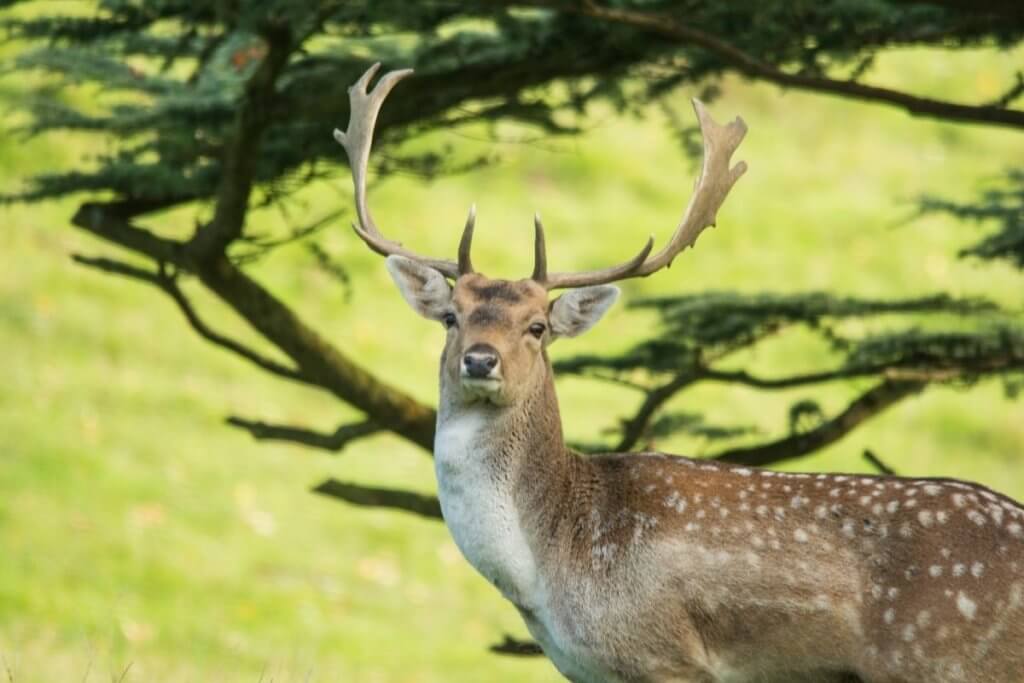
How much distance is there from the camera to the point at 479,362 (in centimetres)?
640

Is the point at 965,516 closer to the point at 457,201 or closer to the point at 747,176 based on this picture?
the point at 457,201

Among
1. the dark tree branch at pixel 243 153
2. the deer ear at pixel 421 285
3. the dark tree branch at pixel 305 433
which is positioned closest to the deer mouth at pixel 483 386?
the deer ear at pixel 421 285

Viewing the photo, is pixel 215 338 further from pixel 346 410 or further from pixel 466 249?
pixel 346 410

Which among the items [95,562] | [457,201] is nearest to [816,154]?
[457,201]

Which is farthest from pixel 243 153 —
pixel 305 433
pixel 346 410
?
pixel 346 410

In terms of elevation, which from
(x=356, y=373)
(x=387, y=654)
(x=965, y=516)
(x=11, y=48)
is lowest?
(x=387, y=654)

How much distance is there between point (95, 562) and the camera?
49.3 ft

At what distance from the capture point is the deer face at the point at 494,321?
6512 mm

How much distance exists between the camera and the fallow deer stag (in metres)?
6.07

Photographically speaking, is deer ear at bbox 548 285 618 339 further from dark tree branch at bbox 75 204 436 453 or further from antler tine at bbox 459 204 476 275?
dark tree branch at bbox 75 204 436 453

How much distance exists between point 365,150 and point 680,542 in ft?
6.60

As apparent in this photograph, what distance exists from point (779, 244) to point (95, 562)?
8.55 metres

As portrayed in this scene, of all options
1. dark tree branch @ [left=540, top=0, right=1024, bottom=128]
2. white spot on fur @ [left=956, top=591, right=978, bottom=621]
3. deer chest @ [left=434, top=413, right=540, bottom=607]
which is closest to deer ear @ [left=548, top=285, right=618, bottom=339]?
deer chest @ [left=434, top=413, right=540, bottom=607]

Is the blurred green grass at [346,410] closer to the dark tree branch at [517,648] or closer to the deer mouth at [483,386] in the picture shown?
the dark tree branch at [517,648]
